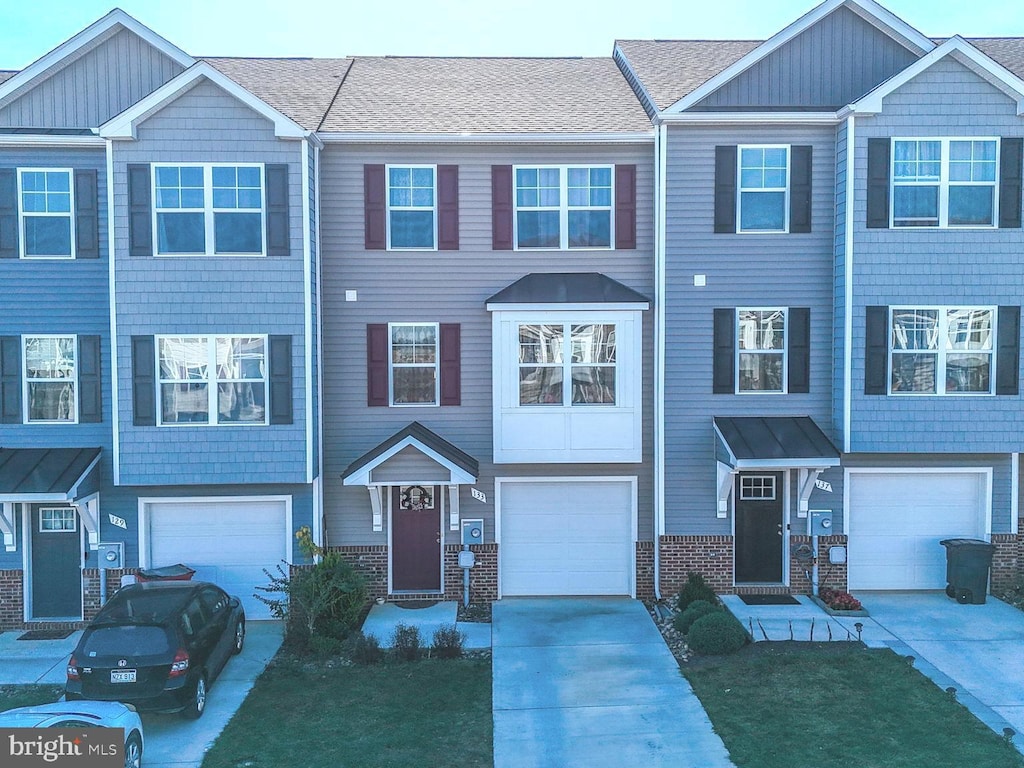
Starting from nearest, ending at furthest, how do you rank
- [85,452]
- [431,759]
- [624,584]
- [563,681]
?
[431,759], [563,681], [85,452], [624,584]

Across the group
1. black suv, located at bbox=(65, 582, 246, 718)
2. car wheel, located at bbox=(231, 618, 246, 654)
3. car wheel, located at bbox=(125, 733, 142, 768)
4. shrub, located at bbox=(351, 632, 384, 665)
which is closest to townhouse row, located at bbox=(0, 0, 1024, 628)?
car wheel, located at bbox=(231, 618, 246, 654)

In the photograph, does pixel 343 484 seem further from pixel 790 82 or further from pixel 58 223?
pixel 790 82

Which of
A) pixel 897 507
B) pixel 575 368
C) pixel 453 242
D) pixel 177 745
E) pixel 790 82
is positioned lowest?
pixel 177 745

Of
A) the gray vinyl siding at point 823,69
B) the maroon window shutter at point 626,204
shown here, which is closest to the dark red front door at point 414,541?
the maroon window shutter at point 626,204

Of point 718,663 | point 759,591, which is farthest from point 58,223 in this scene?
point 759,591

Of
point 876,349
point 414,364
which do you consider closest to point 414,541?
point 414,364

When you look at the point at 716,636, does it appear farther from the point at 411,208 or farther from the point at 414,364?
the point at 411,208
